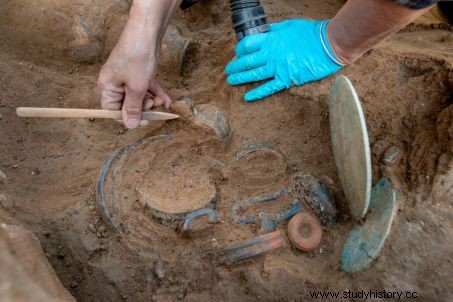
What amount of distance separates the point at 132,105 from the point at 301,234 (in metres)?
0.95

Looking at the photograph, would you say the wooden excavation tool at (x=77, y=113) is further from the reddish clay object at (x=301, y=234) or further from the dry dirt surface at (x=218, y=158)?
the reddish clay object at (x=301, y=234)

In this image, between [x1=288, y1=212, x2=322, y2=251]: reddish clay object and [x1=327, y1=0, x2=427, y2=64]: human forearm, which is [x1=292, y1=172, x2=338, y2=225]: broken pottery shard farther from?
[x1=327, y1=0, x2=427, y2=64]: human forearm

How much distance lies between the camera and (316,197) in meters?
1.80

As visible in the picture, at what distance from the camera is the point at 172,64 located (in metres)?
2.64

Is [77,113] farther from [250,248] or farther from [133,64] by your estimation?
[250,248]

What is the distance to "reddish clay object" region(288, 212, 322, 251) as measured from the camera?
172 cm

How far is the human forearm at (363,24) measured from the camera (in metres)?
1.60

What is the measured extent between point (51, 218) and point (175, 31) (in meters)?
1.52

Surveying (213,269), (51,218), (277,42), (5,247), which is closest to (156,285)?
(213,269)

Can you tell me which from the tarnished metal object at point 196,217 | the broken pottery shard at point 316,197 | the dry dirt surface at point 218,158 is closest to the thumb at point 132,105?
the dry dirt surface at point 218,158

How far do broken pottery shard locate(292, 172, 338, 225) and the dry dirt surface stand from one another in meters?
0.07

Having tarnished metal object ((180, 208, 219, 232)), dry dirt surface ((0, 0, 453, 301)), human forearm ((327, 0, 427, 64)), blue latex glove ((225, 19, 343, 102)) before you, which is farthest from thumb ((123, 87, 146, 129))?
human forearm ((327, 0, 427, 64))

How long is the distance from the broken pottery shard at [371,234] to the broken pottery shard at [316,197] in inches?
4.9

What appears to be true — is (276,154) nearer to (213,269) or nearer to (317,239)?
(317,239)
